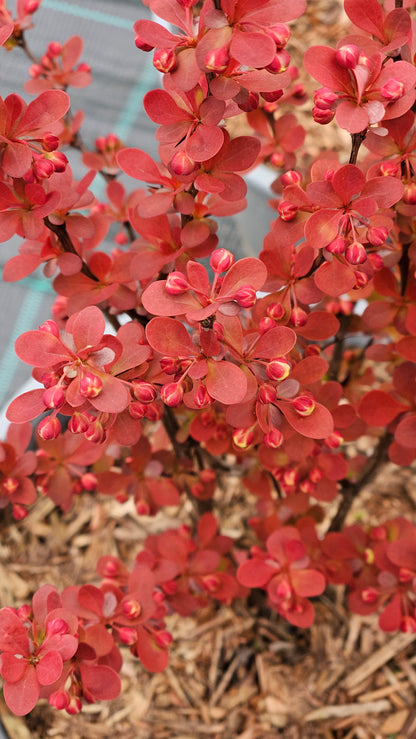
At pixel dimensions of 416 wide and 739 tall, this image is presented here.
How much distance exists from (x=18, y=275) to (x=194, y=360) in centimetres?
23

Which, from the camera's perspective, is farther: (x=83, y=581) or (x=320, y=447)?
(x=83, y=581)

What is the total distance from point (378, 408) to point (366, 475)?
0.68 feet

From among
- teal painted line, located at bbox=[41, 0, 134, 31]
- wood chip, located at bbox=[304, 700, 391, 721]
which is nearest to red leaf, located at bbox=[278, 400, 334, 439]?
wood chip, located at bbox=[304, 700, 391, 721]

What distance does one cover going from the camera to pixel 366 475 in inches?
33.7

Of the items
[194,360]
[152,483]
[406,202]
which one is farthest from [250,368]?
[152,483]

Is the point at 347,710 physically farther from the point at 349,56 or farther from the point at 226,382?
the point at 349,56

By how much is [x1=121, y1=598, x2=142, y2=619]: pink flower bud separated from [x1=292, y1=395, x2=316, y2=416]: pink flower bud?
0.26 metres

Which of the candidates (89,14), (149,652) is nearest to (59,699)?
(149,652)

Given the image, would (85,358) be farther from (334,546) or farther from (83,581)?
→ (83,581)

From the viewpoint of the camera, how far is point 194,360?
500 millimetres

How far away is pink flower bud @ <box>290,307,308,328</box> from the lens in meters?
0.58

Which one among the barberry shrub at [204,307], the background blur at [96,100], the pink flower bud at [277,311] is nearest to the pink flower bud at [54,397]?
the barberry shrub at [204,307]

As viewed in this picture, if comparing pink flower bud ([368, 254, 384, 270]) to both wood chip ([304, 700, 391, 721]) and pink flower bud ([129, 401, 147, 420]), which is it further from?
wood chip ([304, 700, 391, 721])

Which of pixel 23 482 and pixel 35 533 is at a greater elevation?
pixel 23 482
